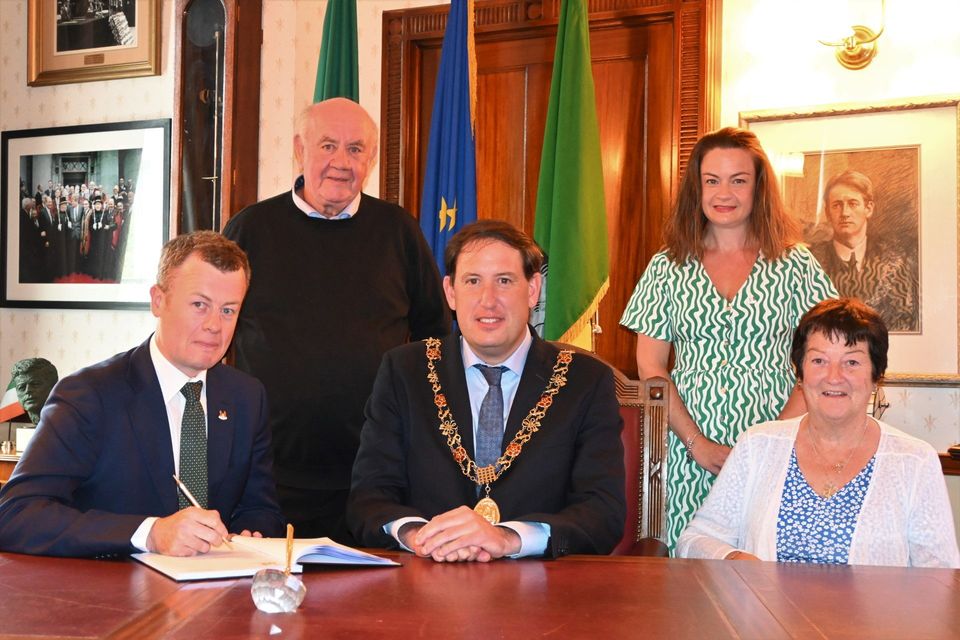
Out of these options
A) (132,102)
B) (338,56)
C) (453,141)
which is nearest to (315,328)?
(453,141)

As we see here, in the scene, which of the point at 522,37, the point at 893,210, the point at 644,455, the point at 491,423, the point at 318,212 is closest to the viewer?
the point at 491,423

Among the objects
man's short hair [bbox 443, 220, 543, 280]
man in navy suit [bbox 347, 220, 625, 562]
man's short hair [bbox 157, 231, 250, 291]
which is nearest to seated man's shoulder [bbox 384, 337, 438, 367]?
man in navy suit [bbox 347, 220, 625, 562]

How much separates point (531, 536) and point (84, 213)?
4.47 metres

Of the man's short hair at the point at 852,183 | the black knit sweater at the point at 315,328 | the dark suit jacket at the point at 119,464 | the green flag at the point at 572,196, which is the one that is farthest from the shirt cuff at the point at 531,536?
the man's short hair at the point at 852,183

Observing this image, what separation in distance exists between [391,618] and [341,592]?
0.59 ft

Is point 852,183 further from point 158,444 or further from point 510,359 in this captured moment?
point 158,444

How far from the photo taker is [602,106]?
15.5ft

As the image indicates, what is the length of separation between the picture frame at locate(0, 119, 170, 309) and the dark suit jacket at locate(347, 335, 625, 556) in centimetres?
351

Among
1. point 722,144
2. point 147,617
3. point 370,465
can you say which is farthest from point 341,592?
point 722,144

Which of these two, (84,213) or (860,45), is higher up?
(860,45)

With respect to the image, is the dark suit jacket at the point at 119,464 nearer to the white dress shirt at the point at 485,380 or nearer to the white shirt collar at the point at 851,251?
the white dress shirt at the point at 485,380

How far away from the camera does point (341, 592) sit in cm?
160

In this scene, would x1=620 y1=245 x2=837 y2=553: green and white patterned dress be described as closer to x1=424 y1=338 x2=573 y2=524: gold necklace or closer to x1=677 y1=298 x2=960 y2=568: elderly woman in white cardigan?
x1=677 y1=298 x2=960 y2=568: elderly woman in white cardigan

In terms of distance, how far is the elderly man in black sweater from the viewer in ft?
9.71
